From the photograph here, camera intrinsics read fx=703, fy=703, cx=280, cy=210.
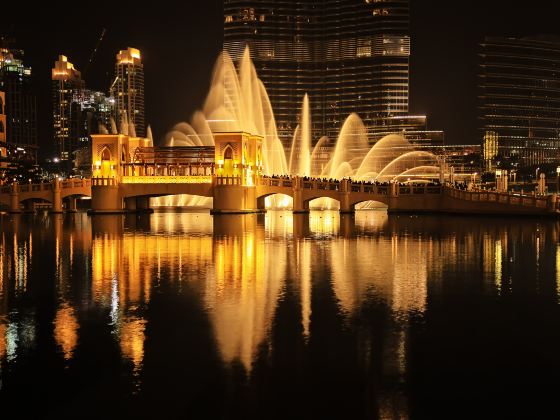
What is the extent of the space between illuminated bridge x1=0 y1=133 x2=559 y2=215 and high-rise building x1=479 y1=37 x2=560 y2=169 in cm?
9515

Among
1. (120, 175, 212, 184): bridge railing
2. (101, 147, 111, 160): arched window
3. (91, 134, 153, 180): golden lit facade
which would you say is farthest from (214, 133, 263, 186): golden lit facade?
(101, 147, 111, 160): arched window

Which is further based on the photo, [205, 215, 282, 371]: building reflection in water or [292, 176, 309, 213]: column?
[292, 176, 309, 213]: column

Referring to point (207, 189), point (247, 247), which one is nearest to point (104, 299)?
point (247, 247)

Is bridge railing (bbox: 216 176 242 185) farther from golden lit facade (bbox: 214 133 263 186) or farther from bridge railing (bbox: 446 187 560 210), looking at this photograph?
bridge railing (bbox: 446 187 560 210)

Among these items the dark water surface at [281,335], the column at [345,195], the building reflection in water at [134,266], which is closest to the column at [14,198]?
the building reflection in water at [134,266]

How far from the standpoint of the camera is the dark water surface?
13234mm

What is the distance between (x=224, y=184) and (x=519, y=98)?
11539 cm

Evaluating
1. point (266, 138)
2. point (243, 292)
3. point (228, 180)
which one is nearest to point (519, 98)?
point (266, 138)

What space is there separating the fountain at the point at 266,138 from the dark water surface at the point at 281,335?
5244 centimetres

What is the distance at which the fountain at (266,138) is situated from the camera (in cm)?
8569

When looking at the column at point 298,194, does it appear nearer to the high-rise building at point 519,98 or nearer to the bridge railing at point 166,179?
the bridge railing at point 166,179

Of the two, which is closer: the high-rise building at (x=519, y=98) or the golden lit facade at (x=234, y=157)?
the golden lit facade at (x=234, y=157)

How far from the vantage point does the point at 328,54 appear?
168m

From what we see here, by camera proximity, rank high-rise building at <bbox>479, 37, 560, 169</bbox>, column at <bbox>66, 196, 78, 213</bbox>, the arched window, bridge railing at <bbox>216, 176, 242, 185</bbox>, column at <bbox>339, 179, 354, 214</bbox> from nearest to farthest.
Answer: bridge railing at <bbox>216, 176, 242, 185</bbox>
column at <bbox>339, 179, 354, 214</bbox>
the arched window
column at <bbox>66, 196, 78, 213</bbox>
high-rise building at <bbox>479, 37, 560, 169</bbox>
